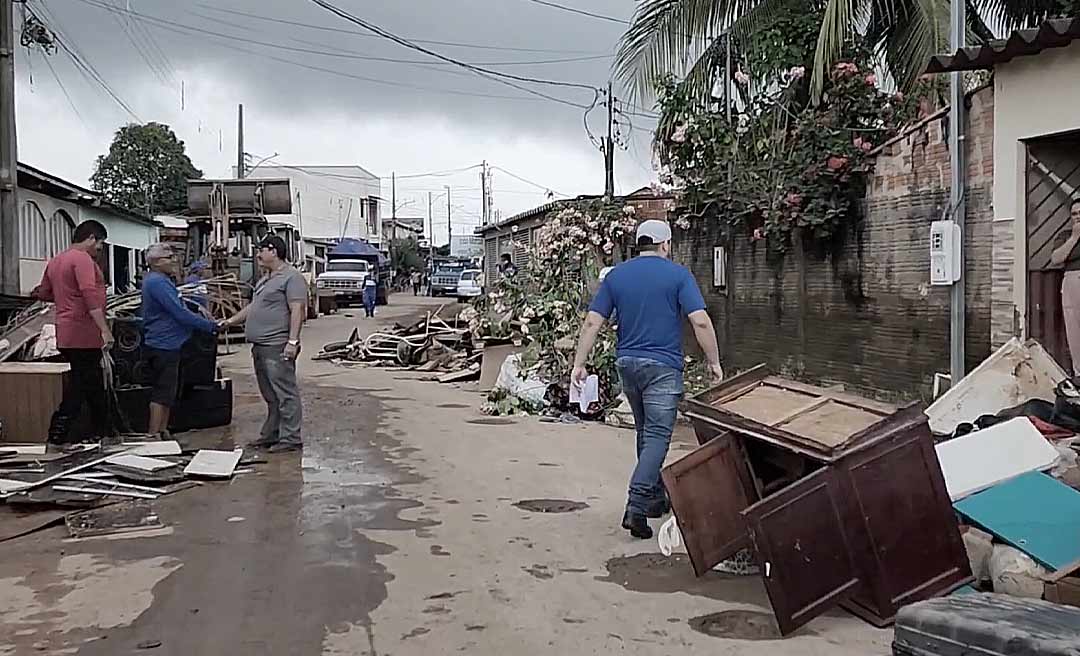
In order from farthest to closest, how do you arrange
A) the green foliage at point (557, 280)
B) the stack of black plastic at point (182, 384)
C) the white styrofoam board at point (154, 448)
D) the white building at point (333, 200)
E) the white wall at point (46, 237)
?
the white building at point (333, 200) < the white wall at point (46, 237) < the green foliage at point (557, 280) < the stack of black plastic at point (182, 384) < the white styrofoam board at point (154, 448)

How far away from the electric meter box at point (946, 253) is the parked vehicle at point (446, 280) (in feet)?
170

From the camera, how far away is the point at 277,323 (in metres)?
10.3

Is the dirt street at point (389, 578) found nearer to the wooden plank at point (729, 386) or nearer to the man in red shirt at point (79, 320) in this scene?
the wooden plank at point (729, 386)

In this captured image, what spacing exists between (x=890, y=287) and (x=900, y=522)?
5.86 m

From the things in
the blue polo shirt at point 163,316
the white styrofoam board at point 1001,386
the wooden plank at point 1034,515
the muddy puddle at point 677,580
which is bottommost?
the muddy puddle at point 677,580

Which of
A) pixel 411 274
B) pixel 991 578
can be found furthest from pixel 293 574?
pixel 411 274

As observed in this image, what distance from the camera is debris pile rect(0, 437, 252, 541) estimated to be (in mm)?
7695

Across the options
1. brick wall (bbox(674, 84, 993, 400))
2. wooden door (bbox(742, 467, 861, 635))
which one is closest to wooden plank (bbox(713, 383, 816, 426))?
wooden door (bbox(742, 467, 861, 635))

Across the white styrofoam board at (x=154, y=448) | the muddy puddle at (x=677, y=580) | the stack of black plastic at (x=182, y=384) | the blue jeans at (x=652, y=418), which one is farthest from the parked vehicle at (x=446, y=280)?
the muddy puddle at (x=677, y=580)

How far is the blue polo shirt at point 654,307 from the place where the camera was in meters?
7.17

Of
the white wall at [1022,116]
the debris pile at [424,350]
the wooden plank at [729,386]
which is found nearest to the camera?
the wooden plank at [729,386]

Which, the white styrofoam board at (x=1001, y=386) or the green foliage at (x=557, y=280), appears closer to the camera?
the white styrofoam board at (x=1001, y=386)

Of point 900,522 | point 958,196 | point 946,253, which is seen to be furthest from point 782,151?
point 900,522

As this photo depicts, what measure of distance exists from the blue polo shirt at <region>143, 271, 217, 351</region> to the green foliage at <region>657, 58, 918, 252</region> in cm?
622
